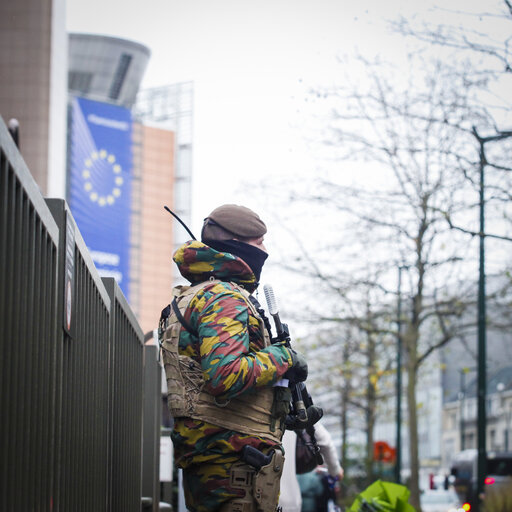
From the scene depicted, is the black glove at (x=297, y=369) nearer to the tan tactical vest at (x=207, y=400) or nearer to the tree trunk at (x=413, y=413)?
the tan tactical vest at (x=207, y=400)

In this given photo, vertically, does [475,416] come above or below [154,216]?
below

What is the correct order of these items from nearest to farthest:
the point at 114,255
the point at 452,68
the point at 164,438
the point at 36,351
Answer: the point at 36,351, the point at 164,438, the point at 452,68, the point at 114,255

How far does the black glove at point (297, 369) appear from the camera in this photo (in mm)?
4195

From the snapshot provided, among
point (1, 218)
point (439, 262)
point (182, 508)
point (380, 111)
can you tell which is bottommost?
point (182, 508)

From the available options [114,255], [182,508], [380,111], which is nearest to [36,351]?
[182,508]

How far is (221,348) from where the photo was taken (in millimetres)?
3955

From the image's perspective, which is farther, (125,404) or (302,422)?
(125,404)

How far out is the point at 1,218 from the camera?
2.55 metres

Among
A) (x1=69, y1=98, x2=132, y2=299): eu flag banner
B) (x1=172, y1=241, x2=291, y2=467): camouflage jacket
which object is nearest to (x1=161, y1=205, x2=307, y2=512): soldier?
(x1=172, y1=241, x2=291, y2=467): camouflage jacket

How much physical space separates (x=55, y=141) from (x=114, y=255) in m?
16.5

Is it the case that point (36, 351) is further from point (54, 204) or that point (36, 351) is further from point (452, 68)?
point (452, 68)

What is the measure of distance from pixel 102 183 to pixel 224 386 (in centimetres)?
8803

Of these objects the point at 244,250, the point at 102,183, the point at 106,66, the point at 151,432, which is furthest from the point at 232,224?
the point at 106,66

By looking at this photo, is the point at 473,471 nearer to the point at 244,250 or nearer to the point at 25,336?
the point at 244,250
